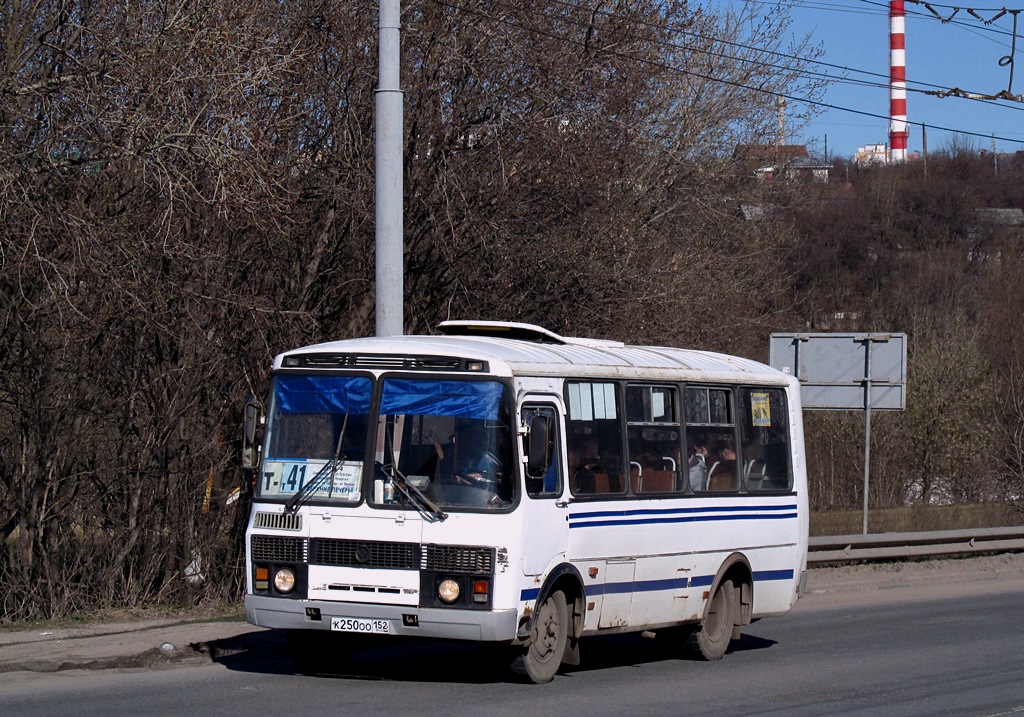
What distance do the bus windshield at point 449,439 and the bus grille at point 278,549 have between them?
659mm

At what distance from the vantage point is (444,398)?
397 inches

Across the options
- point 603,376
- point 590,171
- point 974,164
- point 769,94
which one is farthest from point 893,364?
point 974,164

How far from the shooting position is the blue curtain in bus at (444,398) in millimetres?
10031

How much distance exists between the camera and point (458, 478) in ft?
32.5

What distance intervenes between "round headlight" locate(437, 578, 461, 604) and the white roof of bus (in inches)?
61.8

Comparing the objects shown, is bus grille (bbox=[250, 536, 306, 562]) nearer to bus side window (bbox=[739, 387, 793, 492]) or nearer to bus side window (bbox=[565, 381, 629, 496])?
bus side window (bbox=[565, 381, 629, 496])

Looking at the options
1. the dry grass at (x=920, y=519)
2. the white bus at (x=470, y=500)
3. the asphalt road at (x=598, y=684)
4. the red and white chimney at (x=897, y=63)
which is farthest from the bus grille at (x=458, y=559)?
the red and white chimney at (x=897, y=63)

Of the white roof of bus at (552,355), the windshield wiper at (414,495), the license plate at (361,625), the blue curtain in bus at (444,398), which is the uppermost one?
the white roof of bus at (552,355)

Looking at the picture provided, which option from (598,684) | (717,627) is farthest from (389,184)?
(598,684)

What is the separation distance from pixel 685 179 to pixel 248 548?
16.4 metres

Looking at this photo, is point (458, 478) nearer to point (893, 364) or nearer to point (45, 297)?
point (45, 297)

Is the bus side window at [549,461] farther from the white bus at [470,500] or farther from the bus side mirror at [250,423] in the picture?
the bus side mirror at [250,423]

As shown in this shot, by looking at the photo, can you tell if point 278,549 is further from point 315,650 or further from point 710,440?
point 710,440

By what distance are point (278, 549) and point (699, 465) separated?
165 inches
